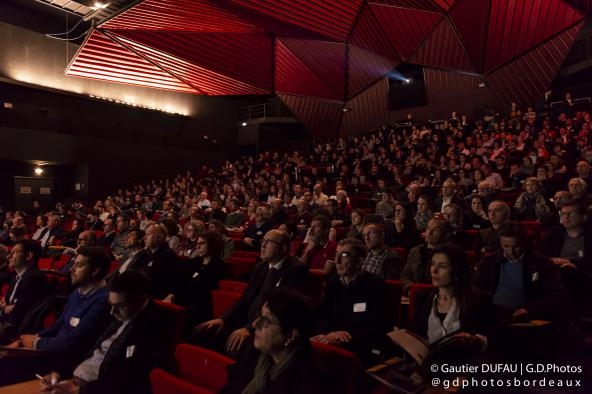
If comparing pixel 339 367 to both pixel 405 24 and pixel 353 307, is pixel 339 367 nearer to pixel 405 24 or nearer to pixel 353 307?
pixel 353 307

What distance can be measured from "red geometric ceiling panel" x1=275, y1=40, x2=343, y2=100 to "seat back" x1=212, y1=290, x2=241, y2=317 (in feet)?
30.4

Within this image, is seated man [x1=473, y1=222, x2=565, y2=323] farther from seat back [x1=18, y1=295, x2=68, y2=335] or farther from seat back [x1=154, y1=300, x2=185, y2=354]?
seat back [x1=18, y1=295, x2=68, y2=335]

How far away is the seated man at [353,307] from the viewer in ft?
5.78

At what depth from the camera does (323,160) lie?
1022 cm

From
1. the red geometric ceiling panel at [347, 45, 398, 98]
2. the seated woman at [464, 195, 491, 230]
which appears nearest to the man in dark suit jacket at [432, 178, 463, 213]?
the seated woman at [464, 195, 491, 230]

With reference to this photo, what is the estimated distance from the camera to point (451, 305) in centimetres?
168

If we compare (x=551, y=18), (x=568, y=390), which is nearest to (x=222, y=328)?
(x=568, y=390)

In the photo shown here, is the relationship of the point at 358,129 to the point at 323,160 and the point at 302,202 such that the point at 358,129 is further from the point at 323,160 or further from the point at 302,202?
the point at 302,202

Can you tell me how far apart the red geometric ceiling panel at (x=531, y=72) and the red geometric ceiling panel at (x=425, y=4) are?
2.97 meters

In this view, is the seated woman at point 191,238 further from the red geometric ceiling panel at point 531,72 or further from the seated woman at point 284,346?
the red geometric ceiling panel at point 531,72

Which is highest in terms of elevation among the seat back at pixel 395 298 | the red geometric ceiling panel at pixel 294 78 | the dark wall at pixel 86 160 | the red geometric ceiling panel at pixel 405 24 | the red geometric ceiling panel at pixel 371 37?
the red geometric ceiling panel at pixel 405 24

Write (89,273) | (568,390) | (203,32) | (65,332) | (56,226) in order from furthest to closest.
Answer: (203,32), (56,226), (89,273), (65,332), (568,390)

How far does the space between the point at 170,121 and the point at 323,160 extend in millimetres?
6440

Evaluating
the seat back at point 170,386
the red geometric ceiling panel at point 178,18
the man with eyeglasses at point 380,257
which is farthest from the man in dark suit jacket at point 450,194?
the red geometric ceiling panel at point 178,18
